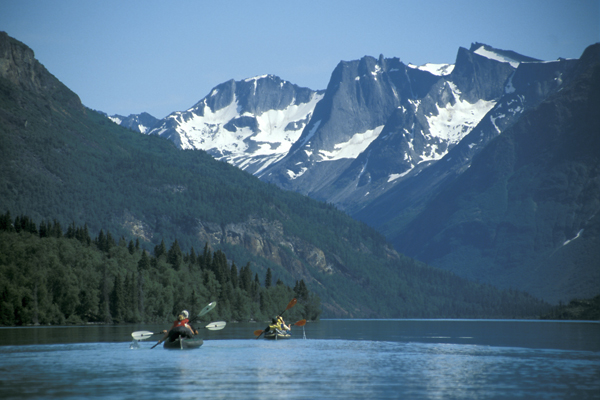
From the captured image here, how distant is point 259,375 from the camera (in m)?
69.1

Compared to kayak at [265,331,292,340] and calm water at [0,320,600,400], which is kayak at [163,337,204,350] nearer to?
calm water at [0,320,600,400]

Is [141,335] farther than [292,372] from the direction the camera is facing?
Yes

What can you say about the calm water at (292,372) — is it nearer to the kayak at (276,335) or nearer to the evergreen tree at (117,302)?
the kayak at (276,335)

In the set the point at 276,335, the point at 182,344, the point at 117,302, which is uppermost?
the point at 117,302

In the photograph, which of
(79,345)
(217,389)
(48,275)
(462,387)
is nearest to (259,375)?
(217,389)

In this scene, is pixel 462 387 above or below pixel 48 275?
below

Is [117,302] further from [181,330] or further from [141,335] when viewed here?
[181,330]

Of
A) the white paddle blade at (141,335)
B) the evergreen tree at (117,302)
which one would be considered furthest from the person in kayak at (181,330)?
the evergreen tree at (117,302)

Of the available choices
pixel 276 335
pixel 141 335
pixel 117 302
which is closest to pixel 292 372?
pixel 141 335

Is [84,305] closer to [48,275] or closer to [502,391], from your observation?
[48,275]

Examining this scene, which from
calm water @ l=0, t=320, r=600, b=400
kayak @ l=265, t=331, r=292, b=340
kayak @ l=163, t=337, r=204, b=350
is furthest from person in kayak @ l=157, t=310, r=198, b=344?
kayak @ l=265, t=331, r=292, b=340

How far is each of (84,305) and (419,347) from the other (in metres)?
105

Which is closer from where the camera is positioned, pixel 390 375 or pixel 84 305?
pixel 390 375

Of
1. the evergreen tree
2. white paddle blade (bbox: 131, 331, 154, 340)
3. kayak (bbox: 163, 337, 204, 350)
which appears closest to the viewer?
kayak (bbox: 163, 337, 204, 350)
